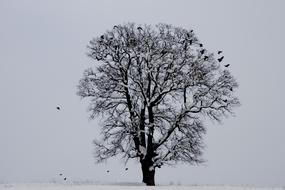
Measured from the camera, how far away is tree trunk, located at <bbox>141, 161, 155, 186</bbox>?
33.0 m

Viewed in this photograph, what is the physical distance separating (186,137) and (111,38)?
8732mm

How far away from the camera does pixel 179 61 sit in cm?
3316

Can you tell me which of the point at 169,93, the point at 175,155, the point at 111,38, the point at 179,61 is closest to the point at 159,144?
the point at 175,155

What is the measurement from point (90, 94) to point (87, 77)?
4.14ft

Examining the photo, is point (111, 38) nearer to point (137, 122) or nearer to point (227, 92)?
point (137, 122)

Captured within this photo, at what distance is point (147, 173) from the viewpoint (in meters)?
33.2

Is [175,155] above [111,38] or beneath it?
beneath

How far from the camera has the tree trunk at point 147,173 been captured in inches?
1298

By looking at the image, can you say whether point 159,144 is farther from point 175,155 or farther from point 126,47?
point 126,47

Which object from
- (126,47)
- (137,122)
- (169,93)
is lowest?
(137,122)

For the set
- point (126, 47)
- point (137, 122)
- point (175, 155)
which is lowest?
point (175, 155)

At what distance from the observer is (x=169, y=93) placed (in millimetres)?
33719

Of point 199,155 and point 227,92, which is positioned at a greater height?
point 227,92

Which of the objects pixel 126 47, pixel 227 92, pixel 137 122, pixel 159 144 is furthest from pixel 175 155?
pixel 126 47
